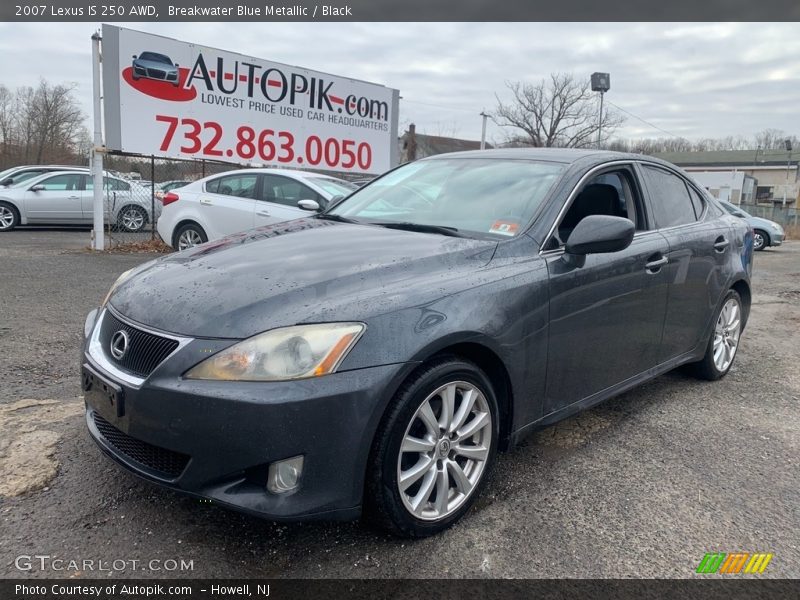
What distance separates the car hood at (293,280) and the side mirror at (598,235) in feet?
1.33

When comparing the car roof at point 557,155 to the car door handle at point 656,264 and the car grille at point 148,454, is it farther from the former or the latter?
the car grille at point 148,454

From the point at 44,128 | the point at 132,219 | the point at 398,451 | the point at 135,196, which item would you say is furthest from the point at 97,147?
the point at 44,128

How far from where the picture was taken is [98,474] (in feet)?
9.30

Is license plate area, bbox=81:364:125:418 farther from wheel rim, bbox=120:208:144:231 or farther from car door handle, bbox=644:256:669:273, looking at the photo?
wheel rim, bbox=120:208:144:231

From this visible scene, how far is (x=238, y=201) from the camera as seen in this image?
354 inches

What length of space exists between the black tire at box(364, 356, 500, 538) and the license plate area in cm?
94

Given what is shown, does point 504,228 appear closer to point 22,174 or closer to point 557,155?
point 557,155

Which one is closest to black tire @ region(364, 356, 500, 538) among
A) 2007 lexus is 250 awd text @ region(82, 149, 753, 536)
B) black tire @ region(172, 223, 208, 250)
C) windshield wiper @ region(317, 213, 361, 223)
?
2007 lexus is 250 awd text @ region(82, 149, 753, 536)

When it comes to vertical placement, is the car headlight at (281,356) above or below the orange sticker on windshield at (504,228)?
below

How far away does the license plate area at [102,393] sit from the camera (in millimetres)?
2260

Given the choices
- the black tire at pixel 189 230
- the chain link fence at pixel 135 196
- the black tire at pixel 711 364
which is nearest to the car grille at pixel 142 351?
the black tire at pixel 711 364

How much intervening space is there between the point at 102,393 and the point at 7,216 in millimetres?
13754

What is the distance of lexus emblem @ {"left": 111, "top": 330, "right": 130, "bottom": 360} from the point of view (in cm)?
235

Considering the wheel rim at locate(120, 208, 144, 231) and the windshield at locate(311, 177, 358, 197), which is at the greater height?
the windshield at locate(311, 177, 358, 197)
